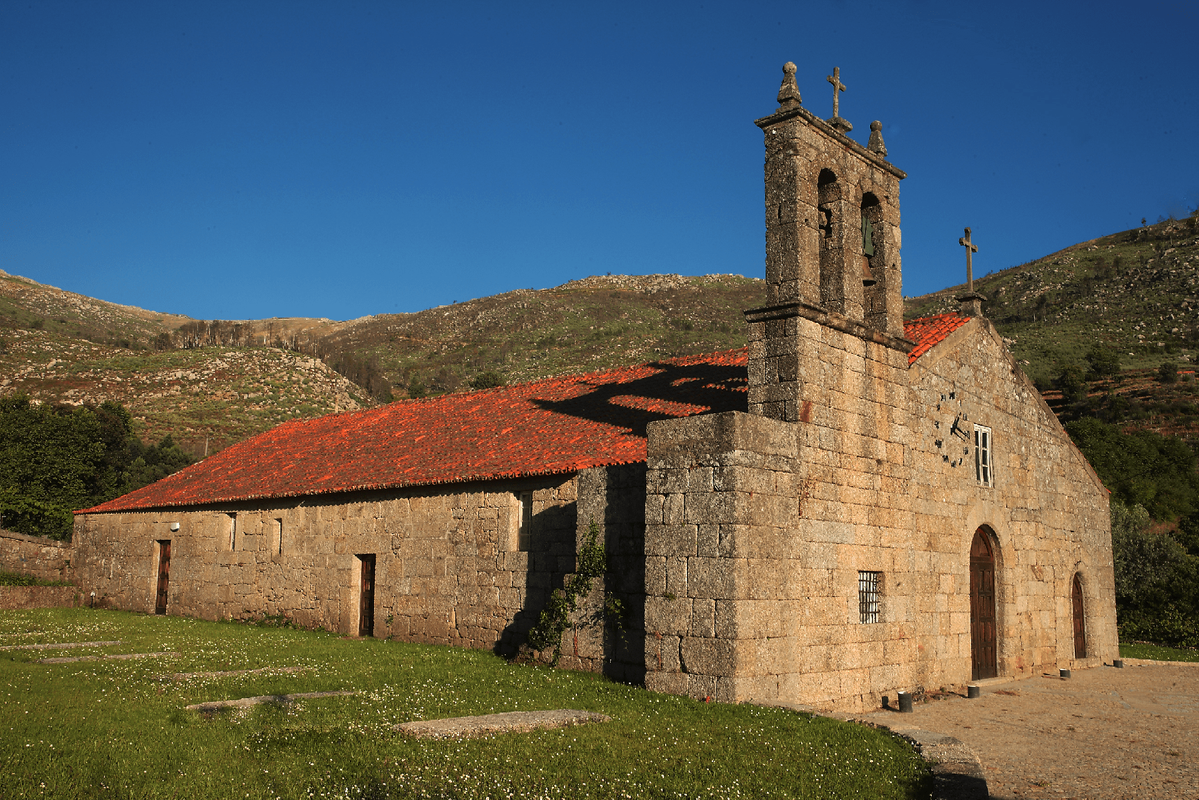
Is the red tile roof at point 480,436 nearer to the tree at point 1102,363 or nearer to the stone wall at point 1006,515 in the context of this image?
the stone wall at point 1006,515

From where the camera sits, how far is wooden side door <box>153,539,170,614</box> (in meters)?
20.7

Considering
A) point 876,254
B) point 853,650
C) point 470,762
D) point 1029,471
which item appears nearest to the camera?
point 470,762

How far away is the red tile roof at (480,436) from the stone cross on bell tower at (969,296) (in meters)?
0.47

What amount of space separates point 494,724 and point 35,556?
20089 millimetres

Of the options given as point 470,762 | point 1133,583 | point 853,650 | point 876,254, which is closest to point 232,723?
point 470,762

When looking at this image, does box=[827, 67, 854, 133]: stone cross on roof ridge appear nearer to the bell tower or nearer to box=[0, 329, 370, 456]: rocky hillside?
the bell tower

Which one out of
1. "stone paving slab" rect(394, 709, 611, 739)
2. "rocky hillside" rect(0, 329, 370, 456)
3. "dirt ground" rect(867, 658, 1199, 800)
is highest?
"rocky hillside" rect(0, 329, 370, 456)

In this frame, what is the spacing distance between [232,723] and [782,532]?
225 inches

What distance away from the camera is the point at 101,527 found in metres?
22.6

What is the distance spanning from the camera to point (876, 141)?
42.1 feet

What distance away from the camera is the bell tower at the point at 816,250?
34.7 ft

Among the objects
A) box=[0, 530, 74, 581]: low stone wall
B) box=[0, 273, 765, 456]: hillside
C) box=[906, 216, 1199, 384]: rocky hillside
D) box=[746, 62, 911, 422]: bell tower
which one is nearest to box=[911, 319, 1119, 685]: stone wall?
box=[746, 62, 911, 422]: bell tower

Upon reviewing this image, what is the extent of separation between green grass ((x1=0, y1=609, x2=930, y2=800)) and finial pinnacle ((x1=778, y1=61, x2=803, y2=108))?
731 cm

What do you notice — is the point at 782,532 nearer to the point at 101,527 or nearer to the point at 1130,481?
the point at 101,527
